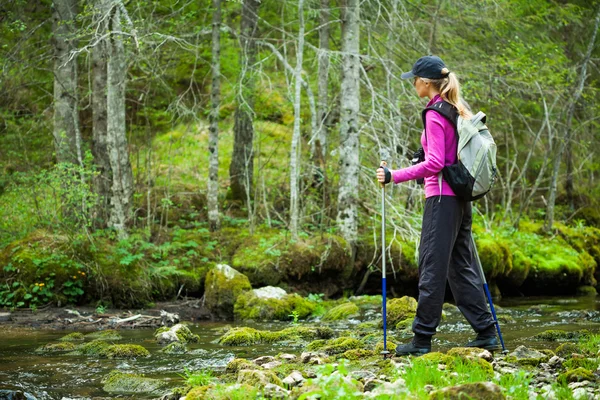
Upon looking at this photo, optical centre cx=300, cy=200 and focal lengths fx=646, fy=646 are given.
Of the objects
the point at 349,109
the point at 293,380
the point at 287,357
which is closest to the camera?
the point at 293,380

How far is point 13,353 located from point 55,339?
0.98 meters

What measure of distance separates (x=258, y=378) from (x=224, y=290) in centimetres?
578

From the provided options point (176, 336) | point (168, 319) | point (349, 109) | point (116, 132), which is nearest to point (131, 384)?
point (176, 336)

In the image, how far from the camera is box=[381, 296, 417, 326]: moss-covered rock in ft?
26.1

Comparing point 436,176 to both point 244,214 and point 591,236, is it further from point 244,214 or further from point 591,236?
point 591,236

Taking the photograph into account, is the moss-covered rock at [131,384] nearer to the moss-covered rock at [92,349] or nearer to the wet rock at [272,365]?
the wet rock at [272,365]

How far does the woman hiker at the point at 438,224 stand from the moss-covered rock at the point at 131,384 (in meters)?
1.96

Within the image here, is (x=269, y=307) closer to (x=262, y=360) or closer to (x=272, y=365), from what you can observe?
(x=262, y=360)

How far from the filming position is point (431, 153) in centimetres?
507

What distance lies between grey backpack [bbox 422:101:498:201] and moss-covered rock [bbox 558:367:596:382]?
1471mm

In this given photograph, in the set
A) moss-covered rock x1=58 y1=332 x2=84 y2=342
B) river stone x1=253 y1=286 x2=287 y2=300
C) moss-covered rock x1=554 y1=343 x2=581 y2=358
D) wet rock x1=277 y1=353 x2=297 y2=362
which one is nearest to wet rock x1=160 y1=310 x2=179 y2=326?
river stone x1=253 y1=286 x2=287 y2=300

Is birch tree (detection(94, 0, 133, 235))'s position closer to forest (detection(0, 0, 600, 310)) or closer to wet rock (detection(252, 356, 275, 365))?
forest (detection(0, 0, 600, 310))

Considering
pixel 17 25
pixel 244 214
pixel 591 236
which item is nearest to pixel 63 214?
pixel 17 25

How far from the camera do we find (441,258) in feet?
16.8
